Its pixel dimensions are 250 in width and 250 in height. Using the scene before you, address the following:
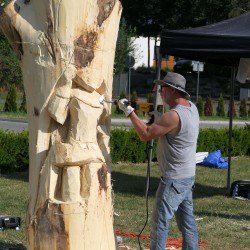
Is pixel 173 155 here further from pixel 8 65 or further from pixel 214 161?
pixel 8 65

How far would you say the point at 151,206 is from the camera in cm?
910

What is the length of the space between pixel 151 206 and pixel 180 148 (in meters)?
3.62

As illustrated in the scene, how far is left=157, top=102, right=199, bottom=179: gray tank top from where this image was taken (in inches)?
220

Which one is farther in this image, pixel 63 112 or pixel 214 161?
pixel 214 161

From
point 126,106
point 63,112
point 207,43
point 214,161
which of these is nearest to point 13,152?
point 214,161

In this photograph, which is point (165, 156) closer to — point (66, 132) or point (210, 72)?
point (66, 132)

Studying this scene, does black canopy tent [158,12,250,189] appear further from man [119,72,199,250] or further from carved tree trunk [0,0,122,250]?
carved tree trunk [0,0,122,250]

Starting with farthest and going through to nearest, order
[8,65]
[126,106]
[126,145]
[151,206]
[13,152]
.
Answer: [8,65] → [126,145] → [13,152] → [151,206] → [126,106]

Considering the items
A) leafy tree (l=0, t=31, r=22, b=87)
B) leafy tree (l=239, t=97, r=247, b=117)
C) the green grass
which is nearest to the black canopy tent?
the green grass

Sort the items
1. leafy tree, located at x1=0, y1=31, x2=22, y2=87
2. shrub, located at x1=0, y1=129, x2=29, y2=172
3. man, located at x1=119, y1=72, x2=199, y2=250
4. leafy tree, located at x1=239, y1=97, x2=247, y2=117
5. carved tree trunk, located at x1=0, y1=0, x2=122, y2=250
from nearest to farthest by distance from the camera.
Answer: carved tree trunk, located at x1=0, y1=0, x2=122, y2=250 → man, located at x1=119, y1=72, x2=199, y2=250 → shrub, located at x1=0, y1=129, x2=29, y2=172 → leafy tree, located at x1=239, y1=97, x2=247, y2=117 → leafy tree, located at x1=0, y1=31, x2=22, y2=87

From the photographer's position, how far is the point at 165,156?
5629 mm

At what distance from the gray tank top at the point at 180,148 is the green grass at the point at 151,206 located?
1.52 metres

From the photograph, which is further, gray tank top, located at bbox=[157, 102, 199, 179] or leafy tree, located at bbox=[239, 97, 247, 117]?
leafy tree, located at bbox=[239, 97, 247, 117]

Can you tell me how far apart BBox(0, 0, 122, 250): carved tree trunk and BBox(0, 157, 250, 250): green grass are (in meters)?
2.00
